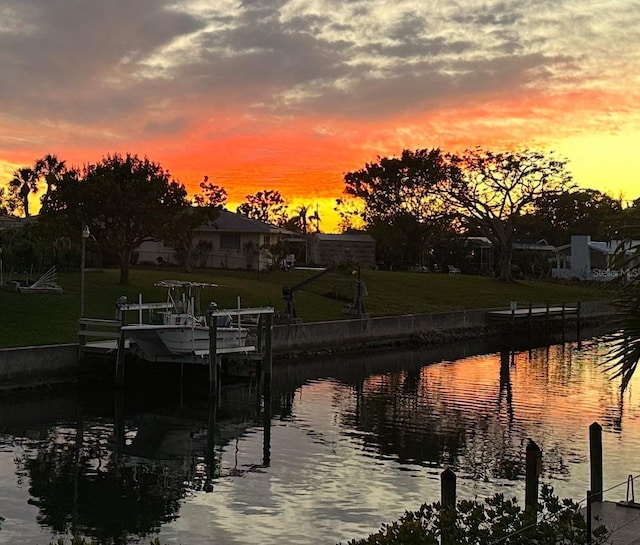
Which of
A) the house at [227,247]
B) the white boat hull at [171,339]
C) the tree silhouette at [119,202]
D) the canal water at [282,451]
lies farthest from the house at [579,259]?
the white boat hull at [171,339]

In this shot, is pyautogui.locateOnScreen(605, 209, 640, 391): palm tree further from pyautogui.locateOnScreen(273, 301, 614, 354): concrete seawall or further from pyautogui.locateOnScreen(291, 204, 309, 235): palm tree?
pyautogui.locateOnScreen(291, 204, 309, 235): palm tree

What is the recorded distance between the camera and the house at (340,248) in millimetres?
100438

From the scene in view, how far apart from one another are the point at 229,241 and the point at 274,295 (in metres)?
22.0

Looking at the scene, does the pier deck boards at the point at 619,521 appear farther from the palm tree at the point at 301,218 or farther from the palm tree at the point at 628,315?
the palm tree at the point at 301,218

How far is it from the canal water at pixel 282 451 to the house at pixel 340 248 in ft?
197

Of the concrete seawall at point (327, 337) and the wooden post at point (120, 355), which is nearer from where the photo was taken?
the concrete seawall at point (327, 337)

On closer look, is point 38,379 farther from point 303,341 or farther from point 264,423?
point 303,341

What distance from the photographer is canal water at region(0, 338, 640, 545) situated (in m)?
18.5

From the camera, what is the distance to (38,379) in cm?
3138

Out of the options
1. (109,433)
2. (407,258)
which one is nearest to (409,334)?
(109,433)

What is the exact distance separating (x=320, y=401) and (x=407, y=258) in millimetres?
69164

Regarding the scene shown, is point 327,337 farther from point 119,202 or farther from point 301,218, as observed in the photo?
point 301,218

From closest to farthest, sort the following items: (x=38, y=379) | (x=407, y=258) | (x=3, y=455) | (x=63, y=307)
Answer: (x=3, y=455), (x=38, y=379), (x=63, y=307), (x=407, y=258)

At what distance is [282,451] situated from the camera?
2505 centimetres
